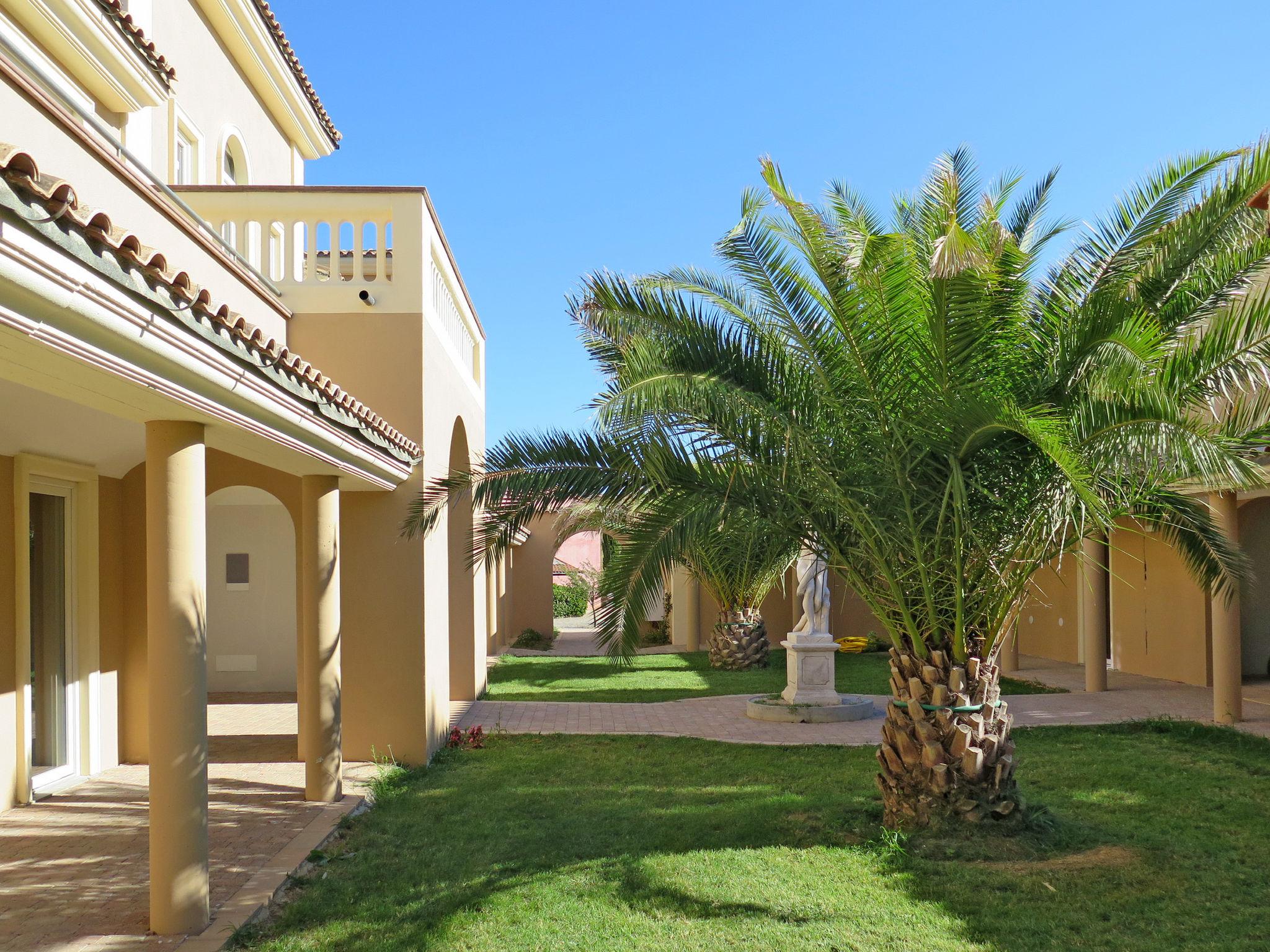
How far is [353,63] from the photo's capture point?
15203mm

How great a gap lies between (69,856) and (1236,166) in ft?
28.6

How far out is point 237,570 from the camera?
16812mm

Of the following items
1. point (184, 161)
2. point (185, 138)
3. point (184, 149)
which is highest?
point (185, 138)

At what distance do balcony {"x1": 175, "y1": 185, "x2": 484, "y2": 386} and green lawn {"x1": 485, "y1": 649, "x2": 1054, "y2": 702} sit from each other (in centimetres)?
720

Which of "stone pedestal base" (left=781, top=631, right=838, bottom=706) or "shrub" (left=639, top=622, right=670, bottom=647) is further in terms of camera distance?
"shrub" (left=639, top=622, right=670, bottom=647)

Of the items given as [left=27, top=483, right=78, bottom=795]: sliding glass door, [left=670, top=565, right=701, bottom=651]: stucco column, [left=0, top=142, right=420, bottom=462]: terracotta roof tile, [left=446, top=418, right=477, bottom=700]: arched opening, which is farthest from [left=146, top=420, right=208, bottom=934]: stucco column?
[left=670, top=565, right=701, bottom=651]: stucco column

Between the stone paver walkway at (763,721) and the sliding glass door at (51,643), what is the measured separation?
481 cm

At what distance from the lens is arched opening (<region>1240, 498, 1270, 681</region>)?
15031 millimetres

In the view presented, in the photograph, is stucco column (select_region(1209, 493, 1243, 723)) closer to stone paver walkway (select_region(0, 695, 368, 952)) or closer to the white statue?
the white statue

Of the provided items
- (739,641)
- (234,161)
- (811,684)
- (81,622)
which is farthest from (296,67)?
(739,641)

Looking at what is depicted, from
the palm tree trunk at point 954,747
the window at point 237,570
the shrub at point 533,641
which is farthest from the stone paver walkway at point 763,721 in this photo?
the shrub at point 533,641

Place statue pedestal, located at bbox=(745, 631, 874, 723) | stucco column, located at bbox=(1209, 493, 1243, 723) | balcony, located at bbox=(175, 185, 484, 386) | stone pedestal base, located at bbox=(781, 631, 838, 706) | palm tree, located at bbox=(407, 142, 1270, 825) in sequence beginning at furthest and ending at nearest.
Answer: stone pedestal base, located at bbox=(781, 631, 838, 706), statue pedestal, located at bbox=(745, 631, 874, 723), stucco column, located at bbox=(1209, 493, 1243, 723), balcony, located at bbox=(175, 185, 484, 386), palm tree, located at bbox=(407, 142, 1270, 825)

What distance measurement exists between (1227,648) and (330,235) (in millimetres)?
10901

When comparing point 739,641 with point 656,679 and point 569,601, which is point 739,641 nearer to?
point 656,679
